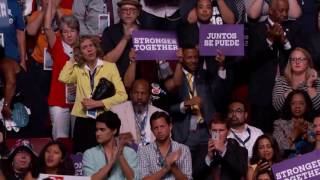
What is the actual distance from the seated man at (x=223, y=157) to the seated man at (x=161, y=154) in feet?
0.71

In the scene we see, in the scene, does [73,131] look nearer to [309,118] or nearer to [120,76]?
[120,76]

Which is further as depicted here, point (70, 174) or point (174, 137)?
point (174, 137)

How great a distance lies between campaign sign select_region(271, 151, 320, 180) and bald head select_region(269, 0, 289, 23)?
222 centimetres

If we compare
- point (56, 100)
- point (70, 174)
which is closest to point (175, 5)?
point (56, 100)

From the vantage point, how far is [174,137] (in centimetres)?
1380

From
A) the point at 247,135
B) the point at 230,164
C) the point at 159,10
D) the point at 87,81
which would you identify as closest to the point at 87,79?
the point at 87,81

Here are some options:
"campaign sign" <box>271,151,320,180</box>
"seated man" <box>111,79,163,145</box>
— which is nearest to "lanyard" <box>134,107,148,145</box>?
"seated man" <box>111,79,163,145</box>

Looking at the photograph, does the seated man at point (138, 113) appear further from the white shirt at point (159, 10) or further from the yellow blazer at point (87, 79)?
the white shirt at point (159, 10)

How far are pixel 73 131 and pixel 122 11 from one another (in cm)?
142

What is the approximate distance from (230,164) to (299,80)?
1673 millimetres

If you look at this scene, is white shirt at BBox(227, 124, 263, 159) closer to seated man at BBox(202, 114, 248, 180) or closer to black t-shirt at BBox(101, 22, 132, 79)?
seated man at BBox(202, 114, 248, 180)

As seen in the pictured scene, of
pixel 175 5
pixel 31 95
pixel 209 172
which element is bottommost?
pixel 209 172

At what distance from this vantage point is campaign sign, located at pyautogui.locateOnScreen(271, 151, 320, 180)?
12531 mm

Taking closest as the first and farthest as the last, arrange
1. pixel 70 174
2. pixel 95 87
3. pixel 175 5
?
pixel 70 174
pixel 95 87
pixel 175 5
